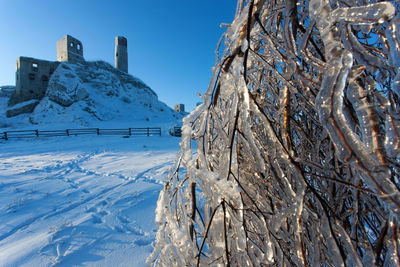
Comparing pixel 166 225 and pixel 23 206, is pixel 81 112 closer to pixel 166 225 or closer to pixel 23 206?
pixel 23 206

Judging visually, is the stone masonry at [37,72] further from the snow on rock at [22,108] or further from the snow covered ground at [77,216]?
the snow covered ground at [77,216]

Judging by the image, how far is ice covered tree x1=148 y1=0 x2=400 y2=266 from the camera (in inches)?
21.0

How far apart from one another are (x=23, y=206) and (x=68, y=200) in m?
0.84

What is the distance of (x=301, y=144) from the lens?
1.37 meters

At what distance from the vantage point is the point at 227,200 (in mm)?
766

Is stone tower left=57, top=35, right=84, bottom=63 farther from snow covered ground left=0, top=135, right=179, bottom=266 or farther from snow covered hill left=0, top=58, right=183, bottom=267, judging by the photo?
snow covered ground left=0, top=135, right=179, bottom=266

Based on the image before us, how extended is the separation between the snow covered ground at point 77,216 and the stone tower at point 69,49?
34.5 metres

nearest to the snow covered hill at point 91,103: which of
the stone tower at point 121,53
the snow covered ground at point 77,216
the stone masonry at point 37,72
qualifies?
the stone masonry at point 37,72

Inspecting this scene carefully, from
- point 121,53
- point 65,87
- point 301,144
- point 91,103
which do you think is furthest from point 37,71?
point 301,144

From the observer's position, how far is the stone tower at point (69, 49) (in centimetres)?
3269

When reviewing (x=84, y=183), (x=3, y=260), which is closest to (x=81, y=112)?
(x=84, y=183)

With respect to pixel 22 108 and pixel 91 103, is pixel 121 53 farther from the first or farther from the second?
pixel 22 108

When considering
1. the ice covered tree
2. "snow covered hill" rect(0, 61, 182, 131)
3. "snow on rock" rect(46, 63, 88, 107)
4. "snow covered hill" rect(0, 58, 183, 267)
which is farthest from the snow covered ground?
"snow on rock" rect(46, 63, 88, 107)

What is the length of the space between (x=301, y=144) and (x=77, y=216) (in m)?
4.27
